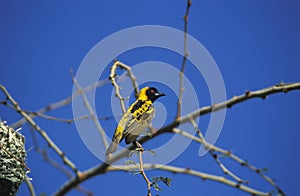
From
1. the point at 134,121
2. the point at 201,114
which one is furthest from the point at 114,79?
the point at 201,114

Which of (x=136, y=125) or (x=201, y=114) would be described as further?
(x=136, y=125)

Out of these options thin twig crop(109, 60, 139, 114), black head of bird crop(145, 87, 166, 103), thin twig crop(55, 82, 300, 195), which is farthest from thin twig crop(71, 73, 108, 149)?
black head of bird crop(145, 87, 166, 103)

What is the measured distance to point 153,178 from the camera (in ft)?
7.59

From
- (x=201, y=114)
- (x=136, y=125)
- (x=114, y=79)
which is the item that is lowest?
(x=201, y=114)

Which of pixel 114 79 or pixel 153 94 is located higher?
pixel 153 94

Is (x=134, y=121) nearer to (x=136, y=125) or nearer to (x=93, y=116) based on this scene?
(x=136, y=125)

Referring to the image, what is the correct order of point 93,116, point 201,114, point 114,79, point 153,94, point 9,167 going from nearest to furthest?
point 201,114 → point 93,116 → point 114,79 → point 9,167 → point 153,94

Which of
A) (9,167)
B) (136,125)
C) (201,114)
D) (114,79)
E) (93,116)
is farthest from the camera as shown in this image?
(9,167)

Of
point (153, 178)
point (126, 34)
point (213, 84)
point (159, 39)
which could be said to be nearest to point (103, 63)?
point (126, 34)

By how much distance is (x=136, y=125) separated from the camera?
3.14 metres

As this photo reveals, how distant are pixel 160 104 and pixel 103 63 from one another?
1086 millimetres

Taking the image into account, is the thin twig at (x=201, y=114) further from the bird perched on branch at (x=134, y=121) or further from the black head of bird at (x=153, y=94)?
the black head of bird at (x=153, y=94)

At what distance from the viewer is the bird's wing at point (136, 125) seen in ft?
9.78

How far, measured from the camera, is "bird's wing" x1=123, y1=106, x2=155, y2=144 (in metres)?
2.98
